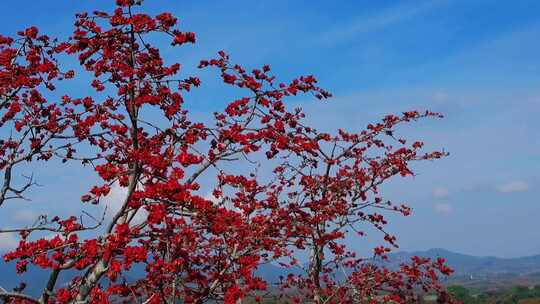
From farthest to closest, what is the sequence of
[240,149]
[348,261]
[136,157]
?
[348,261]
[240,149]
[136,157]

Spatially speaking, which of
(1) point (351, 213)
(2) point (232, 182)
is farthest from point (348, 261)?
(2) point (232, 182)

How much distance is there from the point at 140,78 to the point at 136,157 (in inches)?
54.2

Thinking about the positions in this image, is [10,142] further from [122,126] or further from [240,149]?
[240,149]

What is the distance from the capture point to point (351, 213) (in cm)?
1366

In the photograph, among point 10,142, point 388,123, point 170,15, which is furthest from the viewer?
point 388,123

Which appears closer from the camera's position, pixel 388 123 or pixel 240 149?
pixel 240 149

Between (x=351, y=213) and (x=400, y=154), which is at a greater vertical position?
(x=400, y=154)

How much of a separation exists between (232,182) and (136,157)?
98.0 inches

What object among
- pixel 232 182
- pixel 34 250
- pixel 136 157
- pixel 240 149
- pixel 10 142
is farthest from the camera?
pixel 10 142

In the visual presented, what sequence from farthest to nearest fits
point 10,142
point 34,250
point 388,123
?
point 388,123, point 10,142, point 34,250

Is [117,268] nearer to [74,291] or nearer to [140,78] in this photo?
[74,291]

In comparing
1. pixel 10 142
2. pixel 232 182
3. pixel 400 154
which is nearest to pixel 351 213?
pixel 400 154

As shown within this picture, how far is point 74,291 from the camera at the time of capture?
7.62m

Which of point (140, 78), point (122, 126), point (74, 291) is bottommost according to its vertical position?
point (74, 291)
